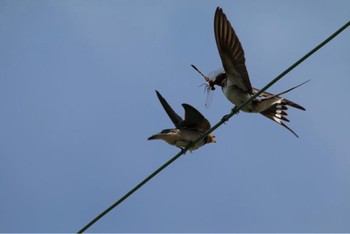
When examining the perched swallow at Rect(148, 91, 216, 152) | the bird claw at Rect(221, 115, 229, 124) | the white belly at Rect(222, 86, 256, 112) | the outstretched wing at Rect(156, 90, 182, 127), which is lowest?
the bird claw at Rect(221, 115, 229, 124)

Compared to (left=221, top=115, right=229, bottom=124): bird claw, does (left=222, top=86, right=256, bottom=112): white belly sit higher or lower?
higher

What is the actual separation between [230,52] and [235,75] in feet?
0.66

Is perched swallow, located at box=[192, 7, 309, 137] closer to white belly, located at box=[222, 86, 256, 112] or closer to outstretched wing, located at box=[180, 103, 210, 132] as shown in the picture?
white belly, located at box=[222, 86, 256, 112]

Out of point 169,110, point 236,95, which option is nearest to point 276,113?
point 236,95

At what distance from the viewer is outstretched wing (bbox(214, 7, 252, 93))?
5.14m

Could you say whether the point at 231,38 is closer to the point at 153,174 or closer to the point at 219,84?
the point at 219,84

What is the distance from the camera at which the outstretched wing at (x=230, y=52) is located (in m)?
5.14

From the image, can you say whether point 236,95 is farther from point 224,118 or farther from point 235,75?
point 224,118

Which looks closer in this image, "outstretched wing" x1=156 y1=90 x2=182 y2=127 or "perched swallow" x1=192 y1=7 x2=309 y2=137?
"perched swallow" x1=192 y1=7 x2=309 y2=137

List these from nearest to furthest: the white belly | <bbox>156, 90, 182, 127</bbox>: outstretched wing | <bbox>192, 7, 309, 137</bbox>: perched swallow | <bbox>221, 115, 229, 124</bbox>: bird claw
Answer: <bbox>221, 115, 229, 124</bbox>: bird claw
<bbox>192, 7, 309, 137</bbox>: perched swallow
the white belly
<bbox>156, 90, 182, 127</bbox>: outstretched wing

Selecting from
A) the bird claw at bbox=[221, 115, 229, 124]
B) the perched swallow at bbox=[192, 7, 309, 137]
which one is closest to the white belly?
the perched swallow at bbox=[192, 7, 309, 137]

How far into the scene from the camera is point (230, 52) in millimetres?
5227

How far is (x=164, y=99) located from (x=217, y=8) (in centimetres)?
104

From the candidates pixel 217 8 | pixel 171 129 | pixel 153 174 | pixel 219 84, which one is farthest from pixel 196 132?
pixel 153 174
